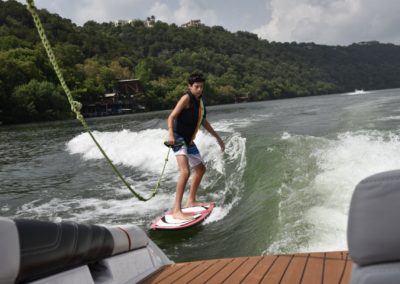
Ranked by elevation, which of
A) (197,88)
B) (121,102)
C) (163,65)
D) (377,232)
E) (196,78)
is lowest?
(377,232)

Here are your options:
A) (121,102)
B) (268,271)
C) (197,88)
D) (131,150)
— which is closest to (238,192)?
(197,88)

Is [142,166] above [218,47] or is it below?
below

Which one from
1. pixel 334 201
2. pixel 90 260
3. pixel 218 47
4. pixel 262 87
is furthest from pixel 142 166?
pixel 218 47

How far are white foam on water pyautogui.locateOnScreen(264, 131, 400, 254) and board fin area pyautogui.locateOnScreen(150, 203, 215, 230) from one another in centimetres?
124

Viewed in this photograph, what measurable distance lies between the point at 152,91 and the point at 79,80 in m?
21.2

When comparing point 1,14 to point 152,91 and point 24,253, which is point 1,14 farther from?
point 24,253

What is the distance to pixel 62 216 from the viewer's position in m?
6.29

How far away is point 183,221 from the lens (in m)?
5.40

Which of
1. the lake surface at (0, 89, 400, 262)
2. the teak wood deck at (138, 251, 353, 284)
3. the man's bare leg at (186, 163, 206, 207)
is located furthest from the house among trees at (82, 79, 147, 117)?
the teak wood deck at (138, 251, 353, 284)

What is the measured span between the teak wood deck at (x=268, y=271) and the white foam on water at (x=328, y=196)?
4.17 feet

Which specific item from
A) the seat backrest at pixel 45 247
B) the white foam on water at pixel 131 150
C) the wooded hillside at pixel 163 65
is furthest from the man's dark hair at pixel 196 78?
the wooded hillside at pixel 163 65

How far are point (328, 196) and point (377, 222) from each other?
170 inches

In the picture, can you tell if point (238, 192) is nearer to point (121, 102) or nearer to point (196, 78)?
point (196, 78)

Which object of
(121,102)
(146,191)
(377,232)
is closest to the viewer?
(377,232)
